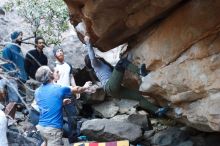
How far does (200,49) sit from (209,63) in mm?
246

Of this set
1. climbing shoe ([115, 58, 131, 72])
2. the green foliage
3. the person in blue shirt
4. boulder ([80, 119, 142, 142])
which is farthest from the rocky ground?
the green foliage

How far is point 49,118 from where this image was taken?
6.75 m

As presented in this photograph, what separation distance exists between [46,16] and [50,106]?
6239mm

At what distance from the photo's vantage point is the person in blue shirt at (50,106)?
6.68m

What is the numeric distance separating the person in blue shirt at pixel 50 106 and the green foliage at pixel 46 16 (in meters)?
5.57

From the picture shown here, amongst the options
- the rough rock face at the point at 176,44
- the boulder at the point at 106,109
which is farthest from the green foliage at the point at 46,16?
the rough rock face at the point at 176,44

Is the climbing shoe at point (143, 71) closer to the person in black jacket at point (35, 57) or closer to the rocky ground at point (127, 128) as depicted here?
the rocky ground at point (127, 128)

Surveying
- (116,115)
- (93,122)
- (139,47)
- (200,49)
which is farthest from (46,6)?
(200,49)

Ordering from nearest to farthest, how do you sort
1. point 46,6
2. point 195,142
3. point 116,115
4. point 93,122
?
point 195,142, point 93,122, point 116,115, point 46,6

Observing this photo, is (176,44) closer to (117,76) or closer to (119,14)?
(119,14)

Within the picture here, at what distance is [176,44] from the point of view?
6.38 metres

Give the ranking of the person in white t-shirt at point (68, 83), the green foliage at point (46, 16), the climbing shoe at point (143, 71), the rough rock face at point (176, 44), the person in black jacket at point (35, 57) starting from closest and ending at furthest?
the rough rock face at point (176, 44)
the climbing shoe at point (143, 71)
the person in white t-shirt at point (68, 83)
the person in black jacket at point (35, 57)
the green foliage at point (46, 16)

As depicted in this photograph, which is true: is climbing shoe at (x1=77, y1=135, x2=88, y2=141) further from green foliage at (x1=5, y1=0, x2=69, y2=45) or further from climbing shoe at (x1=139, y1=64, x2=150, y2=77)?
green foliage at (x1=5, y1=0, x2=69, y2=45)

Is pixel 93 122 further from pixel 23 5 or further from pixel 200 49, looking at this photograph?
pixel 23 5
